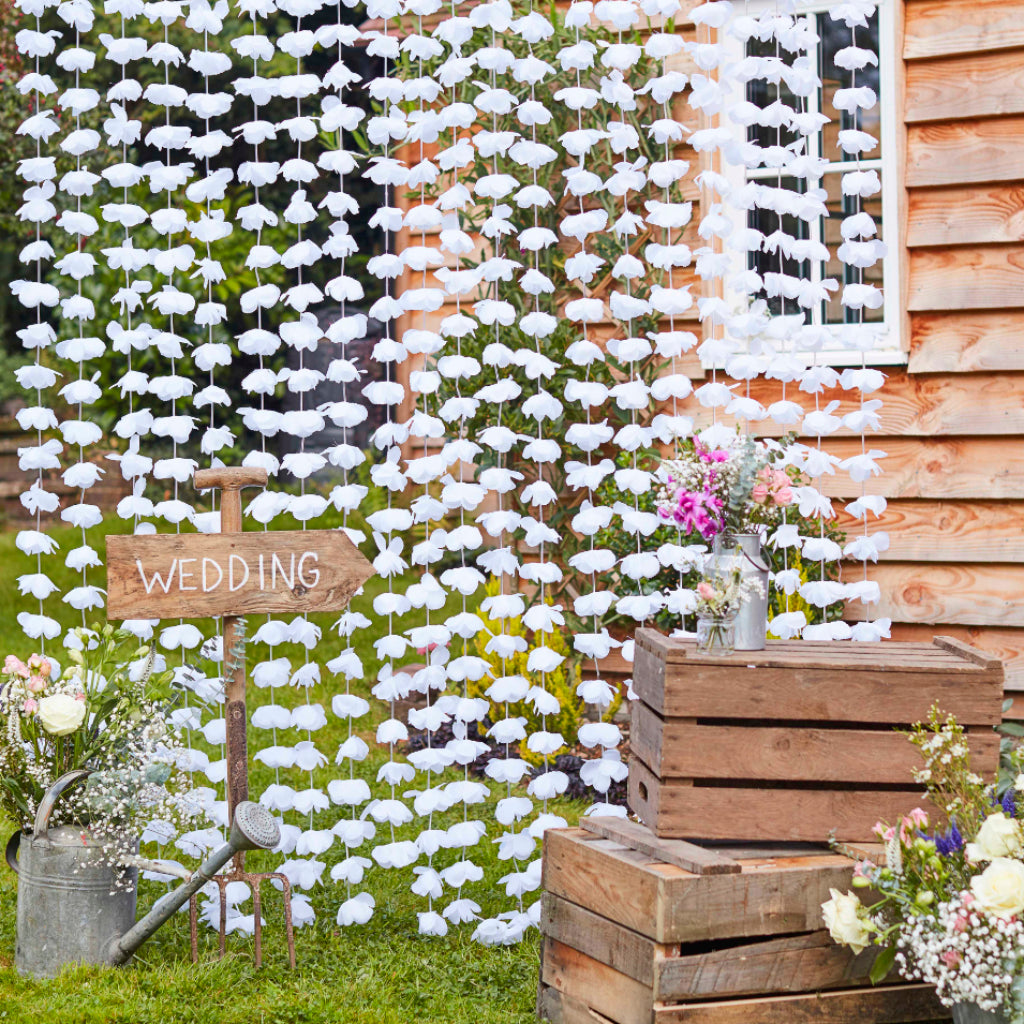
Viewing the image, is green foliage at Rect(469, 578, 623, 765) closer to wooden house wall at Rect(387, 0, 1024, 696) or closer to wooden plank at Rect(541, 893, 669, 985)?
wooden house wall at Rect(387, 0, 1024, 696)

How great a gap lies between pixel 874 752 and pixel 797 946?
436 mm

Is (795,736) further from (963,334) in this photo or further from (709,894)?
(963,334)

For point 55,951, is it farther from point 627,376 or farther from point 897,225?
point 897,225

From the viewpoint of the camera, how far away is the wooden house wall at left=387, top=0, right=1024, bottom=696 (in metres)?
4.25

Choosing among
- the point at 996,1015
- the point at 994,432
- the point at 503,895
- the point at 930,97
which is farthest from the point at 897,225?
the point at 996,1015

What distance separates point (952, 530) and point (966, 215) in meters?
1.06

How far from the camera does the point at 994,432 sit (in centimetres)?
429

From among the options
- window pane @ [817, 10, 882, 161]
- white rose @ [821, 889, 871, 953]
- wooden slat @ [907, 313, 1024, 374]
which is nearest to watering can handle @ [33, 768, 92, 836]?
white rose @ [821, 889, 871, 953]

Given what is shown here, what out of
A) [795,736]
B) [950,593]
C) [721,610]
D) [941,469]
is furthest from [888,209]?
[795,736]

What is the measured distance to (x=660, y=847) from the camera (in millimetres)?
2676

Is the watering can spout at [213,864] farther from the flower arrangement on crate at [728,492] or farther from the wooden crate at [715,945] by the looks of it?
the flower arrangement on crate at [728,492]

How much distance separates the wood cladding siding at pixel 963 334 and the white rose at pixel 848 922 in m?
2.18

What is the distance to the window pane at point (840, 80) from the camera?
4527 millimetres

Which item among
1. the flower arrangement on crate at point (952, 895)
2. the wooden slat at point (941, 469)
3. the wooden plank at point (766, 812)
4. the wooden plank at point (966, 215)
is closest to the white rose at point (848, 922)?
the flower arrangement on crate at point (952, 895)
